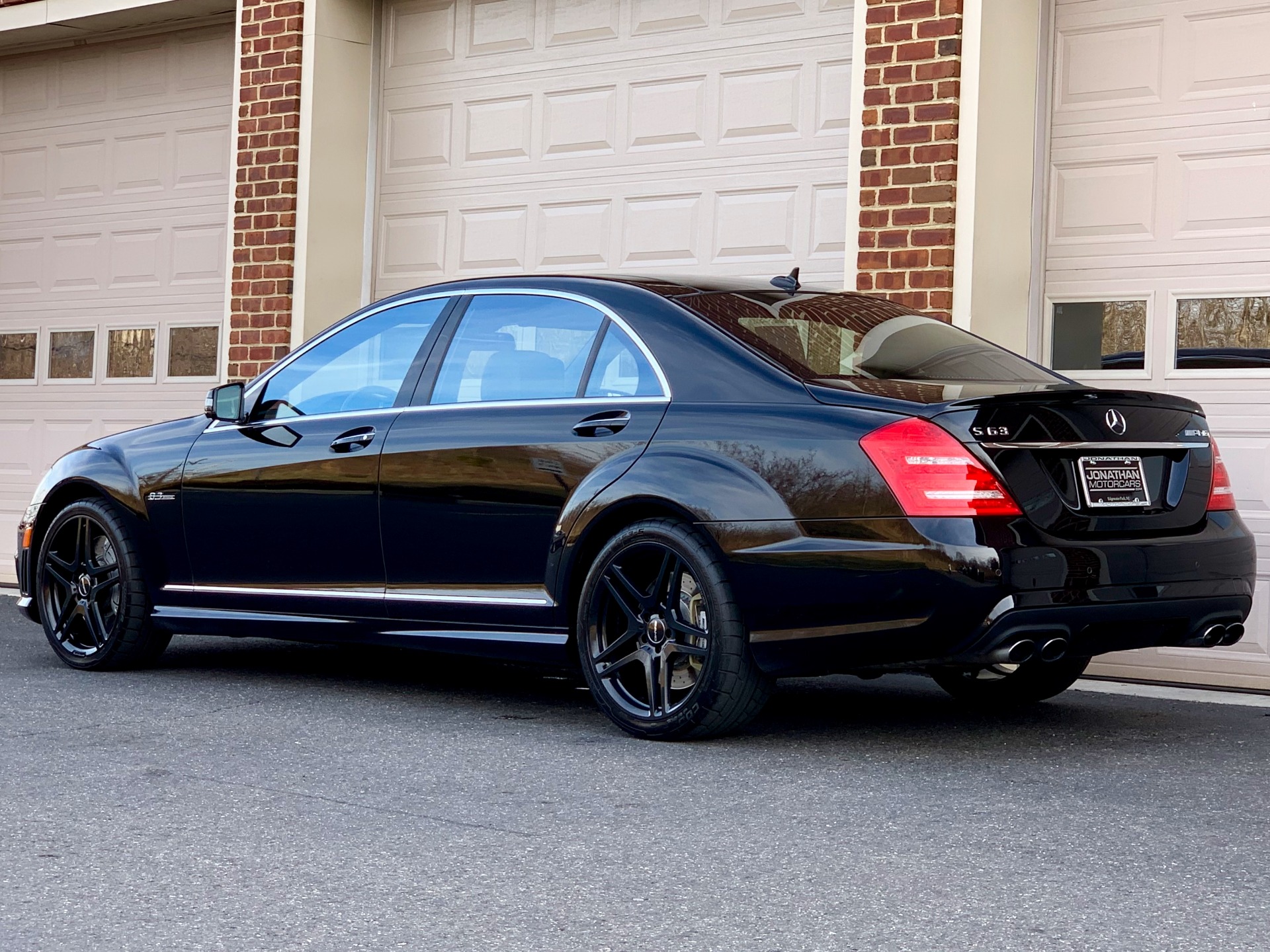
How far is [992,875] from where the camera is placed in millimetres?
3902

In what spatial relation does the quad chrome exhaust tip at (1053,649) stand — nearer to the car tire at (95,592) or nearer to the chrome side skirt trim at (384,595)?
the chrome side skirt trim at (384,595)

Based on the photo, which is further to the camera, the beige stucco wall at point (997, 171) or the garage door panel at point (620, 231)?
the garage door panel at point (620, 231)

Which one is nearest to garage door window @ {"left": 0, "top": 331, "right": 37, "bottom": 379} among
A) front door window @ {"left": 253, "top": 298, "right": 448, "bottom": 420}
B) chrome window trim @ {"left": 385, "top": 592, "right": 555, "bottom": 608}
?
front door window @ {"left": 253, "top": 298, "right": 448, "bottom": 420}

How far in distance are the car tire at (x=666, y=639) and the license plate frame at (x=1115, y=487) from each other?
1.07 metres

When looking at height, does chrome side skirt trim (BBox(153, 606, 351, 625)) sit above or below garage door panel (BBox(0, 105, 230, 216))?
below

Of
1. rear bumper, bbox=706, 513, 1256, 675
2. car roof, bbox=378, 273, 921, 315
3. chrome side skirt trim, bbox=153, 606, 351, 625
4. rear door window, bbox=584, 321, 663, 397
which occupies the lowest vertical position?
chrome side skirt trim, bbox=153, 606, 351, 625

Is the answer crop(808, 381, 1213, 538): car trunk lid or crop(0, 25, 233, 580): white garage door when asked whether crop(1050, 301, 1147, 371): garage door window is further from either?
crop(0, 25, 233, 580): white garage door

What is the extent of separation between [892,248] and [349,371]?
9.56ft

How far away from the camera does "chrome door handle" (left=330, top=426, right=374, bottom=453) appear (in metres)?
6.42

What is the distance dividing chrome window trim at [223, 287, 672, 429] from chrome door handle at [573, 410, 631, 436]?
0.20ft

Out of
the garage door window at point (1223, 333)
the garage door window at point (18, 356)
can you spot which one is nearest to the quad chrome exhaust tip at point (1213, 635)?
the garage door window at point (1223, 333)

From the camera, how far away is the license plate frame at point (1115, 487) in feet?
17.1

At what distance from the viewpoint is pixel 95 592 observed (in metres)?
7.29

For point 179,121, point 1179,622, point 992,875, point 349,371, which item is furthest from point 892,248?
point 179,121
